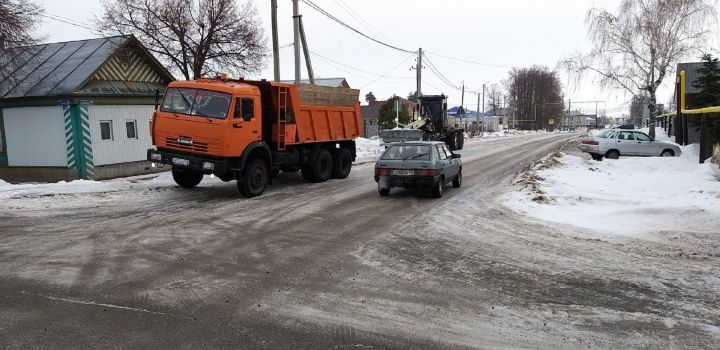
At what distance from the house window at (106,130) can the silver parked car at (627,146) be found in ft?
66.8

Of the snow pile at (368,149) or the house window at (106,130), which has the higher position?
the house window at (106,130)

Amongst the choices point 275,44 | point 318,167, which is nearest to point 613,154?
point 318,167

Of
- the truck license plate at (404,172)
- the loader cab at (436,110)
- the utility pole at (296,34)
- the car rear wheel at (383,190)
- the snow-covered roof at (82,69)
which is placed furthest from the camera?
the loader cab at (436,110)

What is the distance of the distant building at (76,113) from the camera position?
1783 cm

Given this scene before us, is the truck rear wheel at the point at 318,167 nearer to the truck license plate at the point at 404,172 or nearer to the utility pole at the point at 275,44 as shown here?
the truck license plate at the point at 404,172

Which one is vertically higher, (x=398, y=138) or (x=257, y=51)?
(x=257, y=51)

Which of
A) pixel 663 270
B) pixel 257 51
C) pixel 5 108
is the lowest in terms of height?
pixel 663 270

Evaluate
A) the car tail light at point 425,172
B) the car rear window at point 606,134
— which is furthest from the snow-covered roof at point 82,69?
the car rear window at point 606,134

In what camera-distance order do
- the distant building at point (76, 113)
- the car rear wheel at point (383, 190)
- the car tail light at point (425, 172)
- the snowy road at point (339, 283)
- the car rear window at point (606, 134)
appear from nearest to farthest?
the snowy road at point (339, 283), the car tail light at point (425, 172), the car rear wheel at point (383, 190), the distant building at point (76, 113), the car rear window at point (606, 134)

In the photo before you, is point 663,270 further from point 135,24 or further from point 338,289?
point 135,24

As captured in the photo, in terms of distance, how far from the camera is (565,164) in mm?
18562

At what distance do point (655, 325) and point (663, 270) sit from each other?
204 centimetres

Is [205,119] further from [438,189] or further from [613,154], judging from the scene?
[613,154]

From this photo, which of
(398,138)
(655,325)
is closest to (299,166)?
(655,325)
